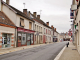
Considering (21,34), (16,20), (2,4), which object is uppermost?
(2,4)

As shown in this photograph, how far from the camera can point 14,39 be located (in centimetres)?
1956

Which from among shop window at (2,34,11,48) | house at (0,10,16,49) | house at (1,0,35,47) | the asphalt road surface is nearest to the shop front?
house at (1,0,35,47)

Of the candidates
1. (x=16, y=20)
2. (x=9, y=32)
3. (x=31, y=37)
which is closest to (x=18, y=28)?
(x=16, y=20)

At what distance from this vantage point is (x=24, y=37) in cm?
2366

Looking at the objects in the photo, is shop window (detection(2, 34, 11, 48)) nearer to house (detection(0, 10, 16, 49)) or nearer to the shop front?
house (detection(0, 10, 16, 49))

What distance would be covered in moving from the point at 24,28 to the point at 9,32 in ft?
18.8

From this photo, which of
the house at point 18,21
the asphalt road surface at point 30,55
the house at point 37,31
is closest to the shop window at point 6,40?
the house at point 18,21

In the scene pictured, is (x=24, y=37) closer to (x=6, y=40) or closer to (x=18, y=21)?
(x=18, y=21)

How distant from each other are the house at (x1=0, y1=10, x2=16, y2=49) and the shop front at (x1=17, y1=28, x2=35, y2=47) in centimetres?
200

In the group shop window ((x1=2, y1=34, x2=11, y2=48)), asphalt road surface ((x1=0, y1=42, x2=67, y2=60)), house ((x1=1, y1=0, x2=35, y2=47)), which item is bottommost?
asphalt road surface ((x1=0, y1=42, x2=67, y2=60))

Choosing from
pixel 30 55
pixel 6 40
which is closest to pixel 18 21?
pixel 6 40

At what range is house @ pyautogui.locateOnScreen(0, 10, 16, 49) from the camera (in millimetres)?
15967

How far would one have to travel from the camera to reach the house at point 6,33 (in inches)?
629

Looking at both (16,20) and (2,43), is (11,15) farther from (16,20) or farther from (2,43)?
(2,43)
